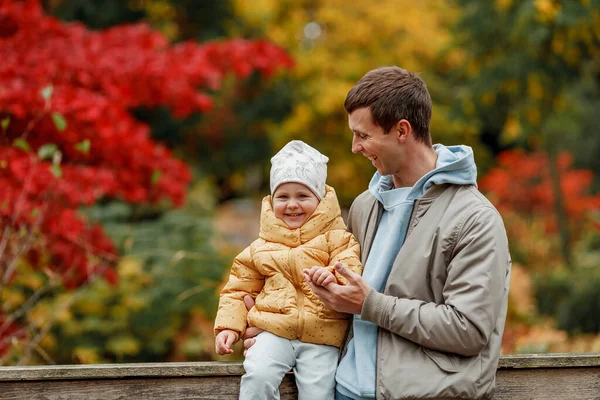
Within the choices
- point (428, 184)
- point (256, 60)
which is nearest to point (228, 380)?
point (428, 184)

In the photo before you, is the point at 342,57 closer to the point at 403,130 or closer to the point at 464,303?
the point at 403,130

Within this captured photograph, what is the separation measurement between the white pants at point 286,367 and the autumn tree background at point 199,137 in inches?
68.1

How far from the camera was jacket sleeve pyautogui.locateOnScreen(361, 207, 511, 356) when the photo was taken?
223cm

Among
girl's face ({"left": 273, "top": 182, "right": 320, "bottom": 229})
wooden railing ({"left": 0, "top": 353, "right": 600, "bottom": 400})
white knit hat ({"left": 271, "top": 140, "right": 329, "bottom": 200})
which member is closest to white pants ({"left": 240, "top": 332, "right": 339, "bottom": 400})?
wooden railing ({"left": 0, "top": 353, "right": 600, "bottom": 400})

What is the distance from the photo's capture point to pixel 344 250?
2.53m

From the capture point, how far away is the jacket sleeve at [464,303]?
223 cm

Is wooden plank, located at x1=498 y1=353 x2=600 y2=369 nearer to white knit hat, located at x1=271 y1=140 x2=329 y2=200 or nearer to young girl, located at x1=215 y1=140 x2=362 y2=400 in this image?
young girl, located at x1=215 y1=140 x2=362 y2=400

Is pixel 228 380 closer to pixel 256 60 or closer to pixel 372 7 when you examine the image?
pixel 256 60

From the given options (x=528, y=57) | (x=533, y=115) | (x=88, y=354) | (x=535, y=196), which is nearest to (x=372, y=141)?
(x=88, y=354)

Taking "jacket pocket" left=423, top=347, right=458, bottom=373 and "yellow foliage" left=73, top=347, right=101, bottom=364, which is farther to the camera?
"yellow foliage" left=73, top=347, right=101, bottom=364

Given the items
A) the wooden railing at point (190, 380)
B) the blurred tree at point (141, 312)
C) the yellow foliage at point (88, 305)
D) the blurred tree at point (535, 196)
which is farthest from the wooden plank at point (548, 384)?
the blurred tree at point (535, 196)

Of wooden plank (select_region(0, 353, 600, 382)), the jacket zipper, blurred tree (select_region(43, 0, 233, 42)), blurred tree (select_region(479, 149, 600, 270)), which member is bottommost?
blurred tree (select_region(479, 149, 600, 270))

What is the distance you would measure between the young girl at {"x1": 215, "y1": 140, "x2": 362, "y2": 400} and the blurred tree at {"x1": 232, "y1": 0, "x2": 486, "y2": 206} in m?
12.0

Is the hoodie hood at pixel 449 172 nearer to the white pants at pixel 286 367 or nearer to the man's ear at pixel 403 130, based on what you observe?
the man's ear at pixel 403 130
